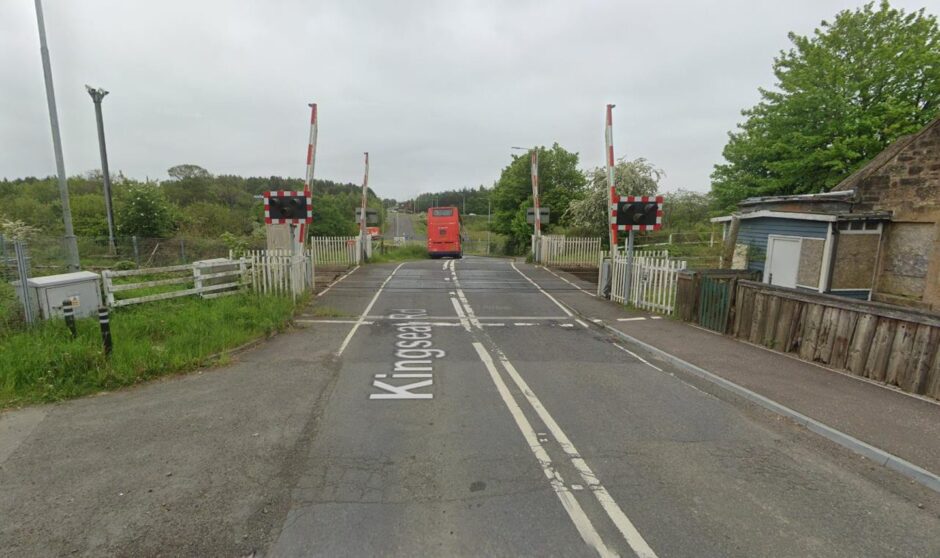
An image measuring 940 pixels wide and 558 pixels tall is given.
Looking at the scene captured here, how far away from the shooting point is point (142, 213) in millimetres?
24547

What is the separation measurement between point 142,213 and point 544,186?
2975 centimetres

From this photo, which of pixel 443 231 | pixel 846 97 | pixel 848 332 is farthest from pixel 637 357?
pixel 443 231

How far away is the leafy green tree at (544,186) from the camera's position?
125ft

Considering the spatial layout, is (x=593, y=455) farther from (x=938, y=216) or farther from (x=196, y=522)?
(x=938, y=216)

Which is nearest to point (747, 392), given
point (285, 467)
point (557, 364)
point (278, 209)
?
point (557, 364)

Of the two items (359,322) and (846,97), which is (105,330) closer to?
(359,322)

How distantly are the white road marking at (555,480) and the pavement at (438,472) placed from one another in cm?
2

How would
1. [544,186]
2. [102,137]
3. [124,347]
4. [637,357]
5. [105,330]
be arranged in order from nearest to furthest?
[105,330] < [124,347] < [637,357] < [102,137] < [544,186]

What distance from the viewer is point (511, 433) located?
4.35m

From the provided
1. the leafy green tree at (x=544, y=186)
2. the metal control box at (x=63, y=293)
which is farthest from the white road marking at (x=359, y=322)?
the leafy green tree at (x=544, y=186)

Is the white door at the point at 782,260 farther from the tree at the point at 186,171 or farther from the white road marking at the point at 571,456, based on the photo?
the tree at the point at 186,171

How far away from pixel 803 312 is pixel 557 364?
419 centimetres

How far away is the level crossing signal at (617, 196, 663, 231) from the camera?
423 inches

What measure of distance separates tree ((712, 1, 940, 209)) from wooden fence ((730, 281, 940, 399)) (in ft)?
56.7
